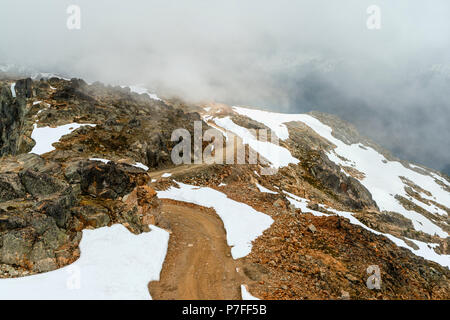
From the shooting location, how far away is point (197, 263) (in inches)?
675

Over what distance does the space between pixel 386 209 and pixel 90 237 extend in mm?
104430

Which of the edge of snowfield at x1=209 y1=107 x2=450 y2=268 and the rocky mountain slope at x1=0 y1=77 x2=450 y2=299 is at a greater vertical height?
the rocky mountain slope at x1=0 y1=77 x2=450 y2=299

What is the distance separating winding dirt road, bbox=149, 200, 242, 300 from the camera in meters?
14.1

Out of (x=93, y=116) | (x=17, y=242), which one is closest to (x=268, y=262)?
(x=17, y=242)

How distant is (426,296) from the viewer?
1973 centimetres

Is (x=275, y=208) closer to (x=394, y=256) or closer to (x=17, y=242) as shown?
(x=394, y=256)

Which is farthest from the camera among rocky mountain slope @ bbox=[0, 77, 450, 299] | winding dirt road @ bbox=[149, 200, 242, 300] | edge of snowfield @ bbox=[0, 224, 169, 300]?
winding dirt road @ bbox=[149, 200, 242, 300]

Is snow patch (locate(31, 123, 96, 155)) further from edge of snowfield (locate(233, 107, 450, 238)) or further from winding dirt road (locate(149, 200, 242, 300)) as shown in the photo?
edge of snowfield (locate(233, 107, 450, 238))

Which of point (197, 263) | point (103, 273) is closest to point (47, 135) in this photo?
point (103, 273)

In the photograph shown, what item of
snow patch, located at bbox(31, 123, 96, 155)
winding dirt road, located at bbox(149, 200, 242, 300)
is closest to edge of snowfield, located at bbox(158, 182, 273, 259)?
winding dirt road, located at bbox(149, 200, 242, 300)

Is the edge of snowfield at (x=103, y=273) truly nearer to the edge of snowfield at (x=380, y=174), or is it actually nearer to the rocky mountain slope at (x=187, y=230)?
the rocky mountain slope at (x=187, y=230)

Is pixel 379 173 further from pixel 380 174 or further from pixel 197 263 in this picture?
pixel 197 263

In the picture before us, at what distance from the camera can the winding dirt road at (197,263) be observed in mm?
14102

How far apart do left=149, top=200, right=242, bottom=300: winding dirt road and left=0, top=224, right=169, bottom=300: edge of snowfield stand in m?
0.84
